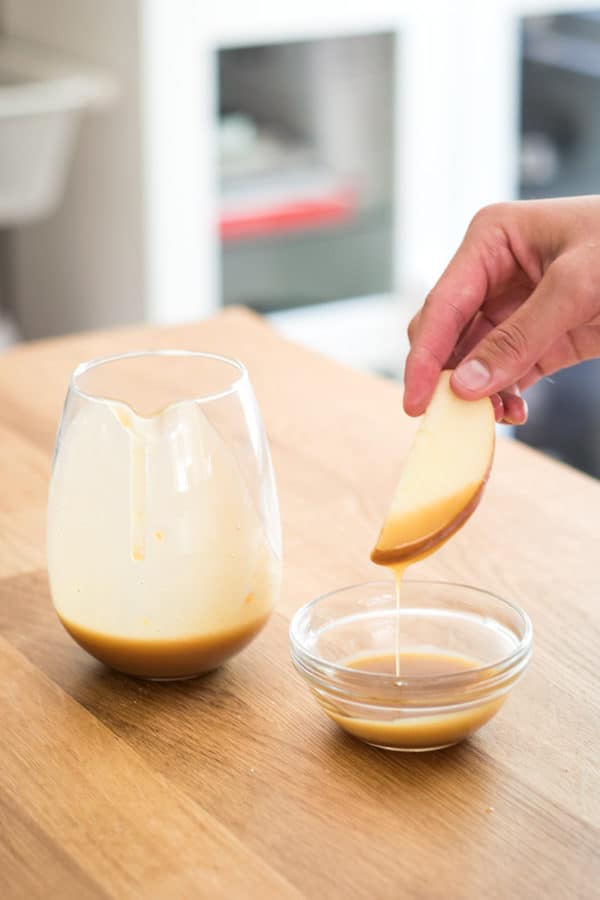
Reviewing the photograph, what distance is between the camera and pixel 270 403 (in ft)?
4.26

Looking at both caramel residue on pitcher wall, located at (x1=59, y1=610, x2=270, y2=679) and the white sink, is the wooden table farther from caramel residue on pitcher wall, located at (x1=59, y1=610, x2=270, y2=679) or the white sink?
the white sink

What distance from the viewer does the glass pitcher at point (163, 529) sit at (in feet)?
2.59

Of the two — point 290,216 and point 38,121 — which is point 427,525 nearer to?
point 38,121

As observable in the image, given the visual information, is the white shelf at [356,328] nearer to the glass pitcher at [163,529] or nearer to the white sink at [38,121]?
the white sink at [38,121]

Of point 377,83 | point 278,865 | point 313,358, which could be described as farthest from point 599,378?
point 278,865

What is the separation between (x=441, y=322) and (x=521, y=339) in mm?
73

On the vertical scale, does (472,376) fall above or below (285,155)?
above

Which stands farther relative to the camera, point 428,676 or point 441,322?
point 441,322

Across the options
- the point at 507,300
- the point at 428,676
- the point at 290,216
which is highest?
the point at 507,300

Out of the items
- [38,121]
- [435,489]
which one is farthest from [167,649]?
[38,121]

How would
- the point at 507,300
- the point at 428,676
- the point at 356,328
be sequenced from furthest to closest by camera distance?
the point at 356,328, the point at 507,300, the point at 428,676

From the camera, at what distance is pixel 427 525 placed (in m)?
0.80

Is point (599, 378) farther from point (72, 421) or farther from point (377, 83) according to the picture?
point (72, 421)

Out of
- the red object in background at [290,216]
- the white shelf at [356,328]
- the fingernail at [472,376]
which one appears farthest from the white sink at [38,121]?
the fingernail at [472,376]
